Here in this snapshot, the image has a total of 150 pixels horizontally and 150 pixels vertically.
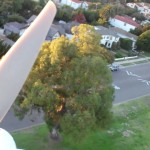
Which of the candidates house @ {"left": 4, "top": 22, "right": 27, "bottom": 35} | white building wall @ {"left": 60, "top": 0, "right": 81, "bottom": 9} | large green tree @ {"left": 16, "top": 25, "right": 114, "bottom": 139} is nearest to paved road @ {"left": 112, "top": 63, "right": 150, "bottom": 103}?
large green tree @ {"left": 16, "top": 25, "right": 114, "bottom": 139}

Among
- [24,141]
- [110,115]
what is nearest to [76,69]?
[110,115]

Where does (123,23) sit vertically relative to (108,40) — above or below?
below

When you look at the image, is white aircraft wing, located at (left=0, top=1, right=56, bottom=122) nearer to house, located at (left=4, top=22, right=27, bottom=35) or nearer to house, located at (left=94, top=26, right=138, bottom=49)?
house, located at (left=4, top=22, right=27, bottom=35)

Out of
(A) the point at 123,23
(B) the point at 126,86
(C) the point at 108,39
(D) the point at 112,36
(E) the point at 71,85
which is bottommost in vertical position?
(A) the point at 123,23

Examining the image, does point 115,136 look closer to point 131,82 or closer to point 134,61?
point 131,82

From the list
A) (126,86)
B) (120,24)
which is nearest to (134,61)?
(126,86)

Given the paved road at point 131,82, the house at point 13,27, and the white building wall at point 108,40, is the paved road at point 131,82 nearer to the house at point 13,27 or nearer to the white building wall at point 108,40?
the white building wall at point 108,40

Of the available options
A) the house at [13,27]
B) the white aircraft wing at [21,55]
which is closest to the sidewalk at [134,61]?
→ the house at [13,27]
